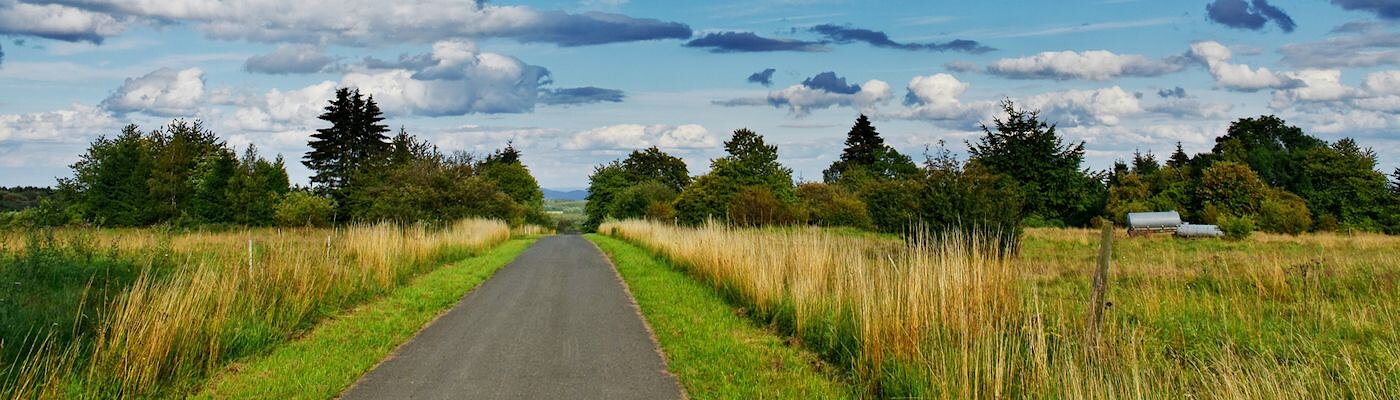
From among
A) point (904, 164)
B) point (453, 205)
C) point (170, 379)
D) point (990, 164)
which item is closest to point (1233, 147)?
point (990, 164)

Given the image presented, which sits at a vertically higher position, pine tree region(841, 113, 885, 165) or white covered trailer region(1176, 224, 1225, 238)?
pine tree region(841, 113, 885, 165)

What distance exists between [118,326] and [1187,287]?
1635cm

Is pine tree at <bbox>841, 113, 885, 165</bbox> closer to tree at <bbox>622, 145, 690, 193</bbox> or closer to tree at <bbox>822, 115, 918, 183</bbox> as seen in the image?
tree at <bbox>822, 115, 918, 183</bbox>

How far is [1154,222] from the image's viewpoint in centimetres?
4659

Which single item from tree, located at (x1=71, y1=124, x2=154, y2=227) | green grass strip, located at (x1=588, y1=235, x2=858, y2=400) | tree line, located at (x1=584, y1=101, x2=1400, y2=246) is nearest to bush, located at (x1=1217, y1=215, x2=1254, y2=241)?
tree line, located at (x1=584, y1=101, x2=1400, y2=246)

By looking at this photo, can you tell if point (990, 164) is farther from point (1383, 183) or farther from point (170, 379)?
point (170, 379)

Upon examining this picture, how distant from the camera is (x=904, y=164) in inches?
3688

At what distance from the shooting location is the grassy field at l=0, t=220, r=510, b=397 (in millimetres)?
7113

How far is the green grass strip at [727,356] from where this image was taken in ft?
24.5

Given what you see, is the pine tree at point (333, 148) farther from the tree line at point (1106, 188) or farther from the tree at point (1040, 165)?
the tree at point (1040, 165)

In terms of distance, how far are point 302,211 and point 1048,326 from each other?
200 ft

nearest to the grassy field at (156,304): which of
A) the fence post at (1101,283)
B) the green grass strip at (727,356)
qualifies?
the green grass strip at (727,356)

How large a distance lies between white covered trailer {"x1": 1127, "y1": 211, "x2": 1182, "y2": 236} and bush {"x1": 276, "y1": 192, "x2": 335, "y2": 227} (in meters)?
53.3

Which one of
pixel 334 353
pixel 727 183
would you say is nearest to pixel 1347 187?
pixel 727 183
